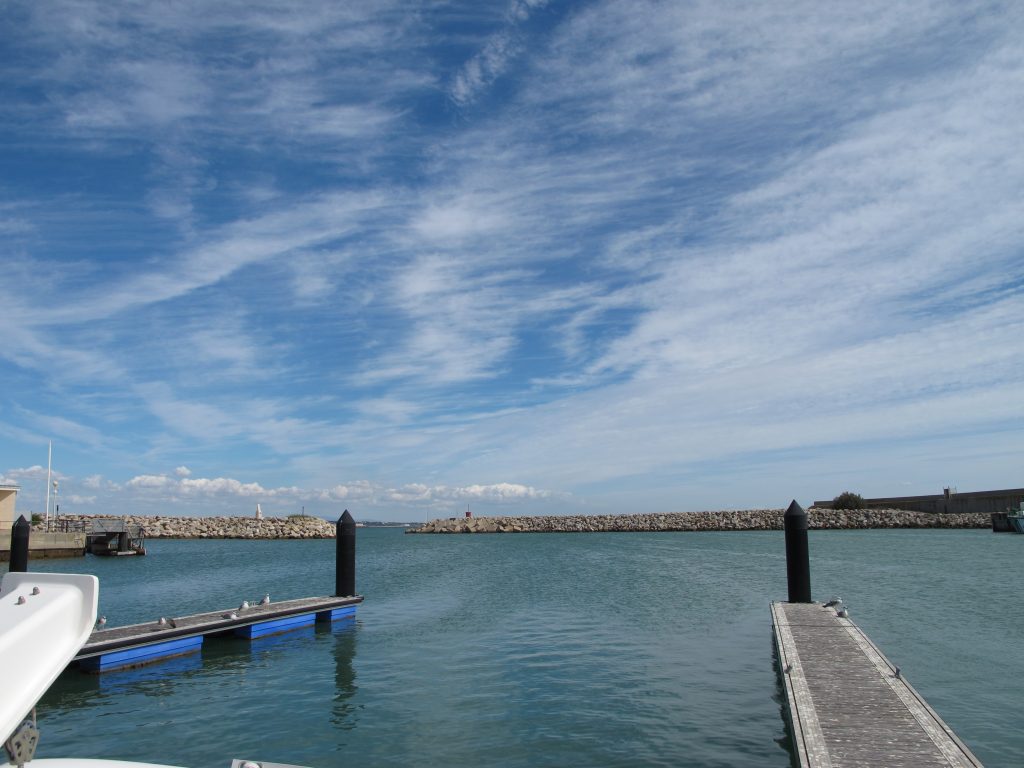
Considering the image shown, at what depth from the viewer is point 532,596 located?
94.6 ft

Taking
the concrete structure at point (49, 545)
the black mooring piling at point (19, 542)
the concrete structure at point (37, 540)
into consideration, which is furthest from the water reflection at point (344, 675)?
the concrete structure at point (37, 540)

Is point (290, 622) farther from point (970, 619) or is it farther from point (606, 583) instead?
point (970, 619)

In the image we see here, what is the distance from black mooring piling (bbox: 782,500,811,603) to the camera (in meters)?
18.1

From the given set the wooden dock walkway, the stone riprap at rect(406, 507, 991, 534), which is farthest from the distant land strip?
the wooden dock walkway

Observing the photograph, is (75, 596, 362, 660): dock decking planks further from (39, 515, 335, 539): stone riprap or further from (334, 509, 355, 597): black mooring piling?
(39, 515, 335, 539): stone riprap

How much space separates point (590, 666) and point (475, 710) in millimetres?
4119

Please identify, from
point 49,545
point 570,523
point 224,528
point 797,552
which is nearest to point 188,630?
A: point 797,552

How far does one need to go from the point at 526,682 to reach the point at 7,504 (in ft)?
150

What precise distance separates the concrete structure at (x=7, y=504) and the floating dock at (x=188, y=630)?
3479cm

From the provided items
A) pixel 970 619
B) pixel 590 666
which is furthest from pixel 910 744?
pixel 970 619

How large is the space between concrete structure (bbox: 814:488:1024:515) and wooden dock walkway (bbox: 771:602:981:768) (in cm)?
10725

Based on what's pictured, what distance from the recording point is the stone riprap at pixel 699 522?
343 ft

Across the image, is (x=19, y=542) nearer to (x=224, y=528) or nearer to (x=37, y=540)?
(x=37, y=540)

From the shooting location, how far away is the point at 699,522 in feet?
385
